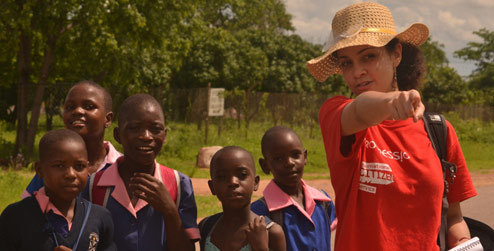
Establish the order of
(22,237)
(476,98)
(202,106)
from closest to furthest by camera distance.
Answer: (22,237), (202,106), (476,98)

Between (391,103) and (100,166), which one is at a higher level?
(391,103)

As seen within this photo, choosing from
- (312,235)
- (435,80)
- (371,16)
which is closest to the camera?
(371,16)

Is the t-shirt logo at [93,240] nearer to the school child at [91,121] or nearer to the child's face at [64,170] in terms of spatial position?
the child's face at [64,170]

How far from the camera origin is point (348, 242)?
7.71ft

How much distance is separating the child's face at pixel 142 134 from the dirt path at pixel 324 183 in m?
7.37

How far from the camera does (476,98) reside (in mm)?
36344

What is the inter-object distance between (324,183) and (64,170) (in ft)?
33.3

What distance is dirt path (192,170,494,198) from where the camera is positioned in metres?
10.3

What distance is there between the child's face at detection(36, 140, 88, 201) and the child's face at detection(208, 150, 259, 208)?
62cm

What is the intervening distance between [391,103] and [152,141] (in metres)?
1.22

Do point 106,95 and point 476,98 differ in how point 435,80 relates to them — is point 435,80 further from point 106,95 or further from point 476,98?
point 106,95

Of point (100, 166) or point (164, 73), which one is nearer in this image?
point (100, 166)

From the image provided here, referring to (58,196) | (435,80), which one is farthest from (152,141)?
(435,80)

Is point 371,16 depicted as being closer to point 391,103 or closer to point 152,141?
point 391,103
